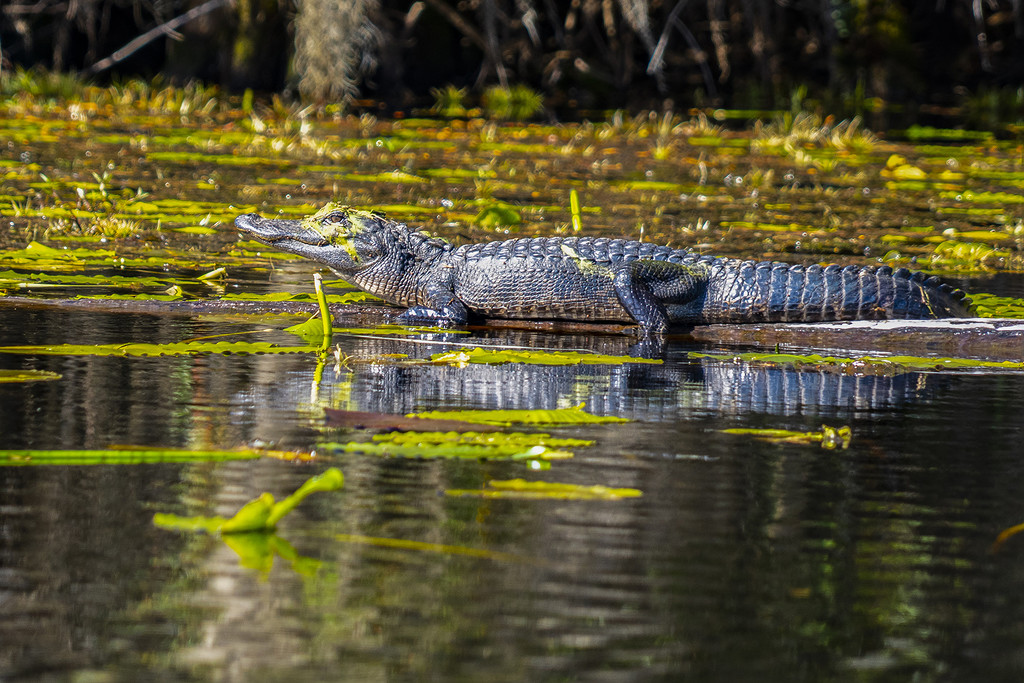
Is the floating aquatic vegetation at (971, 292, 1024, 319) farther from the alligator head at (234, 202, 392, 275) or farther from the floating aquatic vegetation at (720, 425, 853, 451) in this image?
the alligator head at (234, 202, 392, 275)

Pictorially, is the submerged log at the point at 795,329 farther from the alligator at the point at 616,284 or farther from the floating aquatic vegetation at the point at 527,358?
the floating aquatic vegetation at the point at 527,358

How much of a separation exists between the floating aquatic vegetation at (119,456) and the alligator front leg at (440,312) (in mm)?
2554

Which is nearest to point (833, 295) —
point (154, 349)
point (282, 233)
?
point (282, 233)

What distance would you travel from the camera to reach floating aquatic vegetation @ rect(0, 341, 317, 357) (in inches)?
183

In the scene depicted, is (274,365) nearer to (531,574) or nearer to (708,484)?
(708,484)

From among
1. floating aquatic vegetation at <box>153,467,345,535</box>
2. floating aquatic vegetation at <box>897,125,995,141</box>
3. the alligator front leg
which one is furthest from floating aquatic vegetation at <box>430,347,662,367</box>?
floating aquatic vegetation at <box>897,125,995,141</box>

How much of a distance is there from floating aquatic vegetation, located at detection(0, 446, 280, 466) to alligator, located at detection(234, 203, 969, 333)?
257 centimetres

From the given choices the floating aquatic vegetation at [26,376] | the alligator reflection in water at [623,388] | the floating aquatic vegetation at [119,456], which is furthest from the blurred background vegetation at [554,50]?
the floating aquatic vegetation at [119,456]

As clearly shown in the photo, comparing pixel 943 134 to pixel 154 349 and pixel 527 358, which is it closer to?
pixel 527 358

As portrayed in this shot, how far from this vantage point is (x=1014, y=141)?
15.2m

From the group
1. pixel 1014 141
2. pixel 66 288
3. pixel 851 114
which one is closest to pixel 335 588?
pixel 66 288

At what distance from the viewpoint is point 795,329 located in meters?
5.48

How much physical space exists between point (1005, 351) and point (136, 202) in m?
5.10

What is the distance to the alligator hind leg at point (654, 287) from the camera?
5.76 metres
